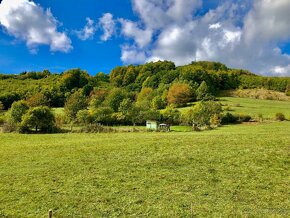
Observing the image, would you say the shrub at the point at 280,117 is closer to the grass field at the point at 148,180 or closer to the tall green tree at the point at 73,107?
the grass field at the point at 148,180

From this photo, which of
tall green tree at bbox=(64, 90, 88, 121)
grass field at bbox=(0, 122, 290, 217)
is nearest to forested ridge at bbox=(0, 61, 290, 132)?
tall green tree at bbox=(64, 90, 88, 121)

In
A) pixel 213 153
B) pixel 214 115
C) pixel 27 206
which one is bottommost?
pixel 27 206

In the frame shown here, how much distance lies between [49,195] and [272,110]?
71.5 m

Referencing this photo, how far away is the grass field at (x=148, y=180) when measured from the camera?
43.5 feet

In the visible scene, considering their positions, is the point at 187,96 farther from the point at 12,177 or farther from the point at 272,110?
the point at 12,177

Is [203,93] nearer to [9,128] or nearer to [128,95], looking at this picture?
[128,95]

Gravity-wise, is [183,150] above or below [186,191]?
above

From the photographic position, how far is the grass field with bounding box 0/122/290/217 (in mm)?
13258

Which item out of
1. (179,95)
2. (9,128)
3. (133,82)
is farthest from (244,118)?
(133,82)

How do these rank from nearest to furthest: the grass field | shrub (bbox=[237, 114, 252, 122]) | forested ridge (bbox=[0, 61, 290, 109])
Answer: the grass field → shrub (bbox=[237, 114, 252, 122]) → forested ridge (bbox=[0, 61, 290, 109])

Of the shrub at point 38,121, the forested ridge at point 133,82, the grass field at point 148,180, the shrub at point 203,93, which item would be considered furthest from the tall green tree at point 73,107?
the shrub at point 203,93

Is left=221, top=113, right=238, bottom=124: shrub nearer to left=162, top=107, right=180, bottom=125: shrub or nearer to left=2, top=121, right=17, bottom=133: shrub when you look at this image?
left=162, top=107, right=180, bottom=125: shrub

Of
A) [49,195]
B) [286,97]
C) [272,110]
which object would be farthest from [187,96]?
[49,195]

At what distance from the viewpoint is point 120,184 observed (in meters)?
16.8
